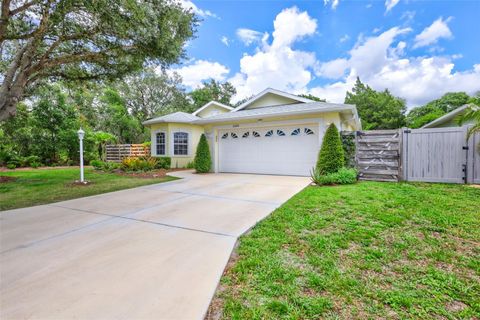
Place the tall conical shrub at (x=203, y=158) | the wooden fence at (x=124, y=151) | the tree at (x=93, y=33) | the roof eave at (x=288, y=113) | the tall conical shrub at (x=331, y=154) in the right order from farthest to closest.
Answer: the wooden fence at (x=124, y=151) → the tall conical shrub at (x=203, y=158) → the roof eave at (x=288, y=113) → the tall conical shrub at (x=331, y=154) → the tree at (x=93, y=33)

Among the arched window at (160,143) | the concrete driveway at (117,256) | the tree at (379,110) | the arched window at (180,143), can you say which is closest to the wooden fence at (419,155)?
the concrete driveway at (117,256)

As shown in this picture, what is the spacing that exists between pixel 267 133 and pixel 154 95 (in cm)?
2261

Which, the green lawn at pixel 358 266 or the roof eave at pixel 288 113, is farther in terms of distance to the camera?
the roof eave at pixel 288 113

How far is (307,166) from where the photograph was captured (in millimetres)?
9875

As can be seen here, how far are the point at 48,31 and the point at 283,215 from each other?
25.6 ft

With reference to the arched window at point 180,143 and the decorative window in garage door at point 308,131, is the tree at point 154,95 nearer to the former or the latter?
the arched window at point 180,143

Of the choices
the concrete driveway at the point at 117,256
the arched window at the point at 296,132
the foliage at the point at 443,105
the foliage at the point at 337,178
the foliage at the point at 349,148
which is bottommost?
the concrete driveway at the point at 117,256

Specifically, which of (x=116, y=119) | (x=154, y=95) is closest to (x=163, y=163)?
(x=116, y=119)

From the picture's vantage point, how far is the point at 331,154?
801 centimetres

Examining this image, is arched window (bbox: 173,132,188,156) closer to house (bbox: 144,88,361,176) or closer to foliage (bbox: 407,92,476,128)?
house (bbox: 144,88,361,176)

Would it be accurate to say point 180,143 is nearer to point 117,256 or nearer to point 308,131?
point 308,131

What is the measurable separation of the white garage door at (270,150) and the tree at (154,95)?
17.3m

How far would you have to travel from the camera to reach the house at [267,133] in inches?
376

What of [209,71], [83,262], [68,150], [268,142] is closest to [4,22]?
[83,262]
